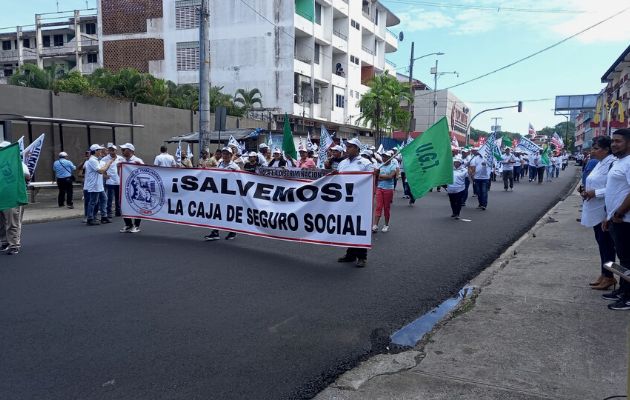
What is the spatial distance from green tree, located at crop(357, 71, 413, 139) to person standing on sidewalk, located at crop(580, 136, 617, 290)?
35680 mm

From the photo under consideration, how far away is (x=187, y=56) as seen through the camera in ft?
137

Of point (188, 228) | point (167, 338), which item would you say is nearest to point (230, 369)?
point (167, 338)

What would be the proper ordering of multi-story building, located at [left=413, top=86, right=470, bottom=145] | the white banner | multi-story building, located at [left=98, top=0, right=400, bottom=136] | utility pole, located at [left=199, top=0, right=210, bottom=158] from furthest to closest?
1. multi-story building, located at [left=413, top=86, right=470, bottom=145]
2. multi-story building, located at [left=98, top=0, right=400, bottom=136]
3. utility pole, located at [left=199, top=0, right=210, bottom=158]
4. the white banner

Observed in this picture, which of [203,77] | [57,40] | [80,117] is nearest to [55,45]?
[57,40]

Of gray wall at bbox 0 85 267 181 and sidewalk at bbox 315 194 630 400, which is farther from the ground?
gray wall at bbox 0 85 267 181

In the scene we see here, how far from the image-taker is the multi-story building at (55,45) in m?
51.9

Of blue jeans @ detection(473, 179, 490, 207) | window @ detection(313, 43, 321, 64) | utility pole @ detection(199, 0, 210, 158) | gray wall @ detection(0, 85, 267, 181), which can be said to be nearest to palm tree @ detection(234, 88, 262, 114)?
window @ detection(313, 43, 321, 64)

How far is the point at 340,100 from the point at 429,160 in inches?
1584

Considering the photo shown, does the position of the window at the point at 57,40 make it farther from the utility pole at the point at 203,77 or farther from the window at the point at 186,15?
the utility pole at the point at 203,77

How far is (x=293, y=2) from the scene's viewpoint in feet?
125

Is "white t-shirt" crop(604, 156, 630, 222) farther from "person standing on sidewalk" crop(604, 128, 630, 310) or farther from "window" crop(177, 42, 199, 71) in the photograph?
"window" crop(177, 42, 199, 71)

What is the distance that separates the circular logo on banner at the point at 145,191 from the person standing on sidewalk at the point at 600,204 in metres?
7.16

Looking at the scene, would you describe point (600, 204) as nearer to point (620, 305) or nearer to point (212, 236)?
point (620, 305)

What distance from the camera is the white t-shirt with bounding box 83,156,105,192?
37.7 feet
